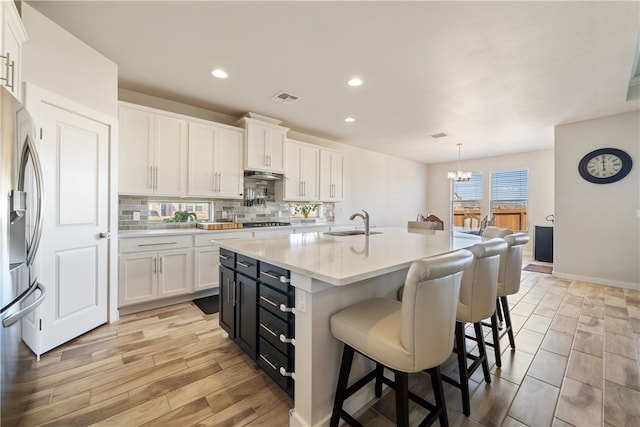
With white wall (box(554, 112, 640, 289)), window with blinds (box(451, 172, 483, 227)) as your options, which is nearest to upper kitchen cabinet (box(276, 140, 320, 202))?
white wall (box(554, 112, 640, 289))

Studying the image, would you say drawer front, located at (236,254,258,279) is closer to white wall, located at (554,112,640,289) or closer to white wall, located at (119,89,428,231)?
white wall, located at (119,89,428,231)

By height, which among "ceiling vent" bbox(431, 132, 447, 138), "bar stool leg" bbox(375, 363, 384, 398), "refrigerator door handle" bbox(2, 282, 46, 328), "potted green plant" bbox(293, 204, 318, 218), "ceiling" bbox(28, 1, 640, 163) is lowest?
"bar stool leg" bbox(375, 363, 384, 398)

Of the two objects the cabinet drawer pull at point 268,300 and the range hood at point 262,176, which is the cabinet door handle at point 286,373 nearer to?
the cabinet drawer pull at point 268,300

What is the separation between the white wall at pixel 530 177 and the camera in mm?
6302

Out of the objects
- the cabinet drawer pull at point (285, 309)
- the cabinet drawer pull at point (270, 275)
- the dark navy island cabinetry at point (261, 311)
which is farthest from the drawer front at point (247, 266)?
the cabinet drawer pull at point (285, 309)

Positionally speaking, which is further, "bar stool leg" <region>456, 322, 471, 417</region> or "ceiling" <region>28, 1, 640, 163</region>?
"ceiling" <region>28, 1, 640, 163</region>

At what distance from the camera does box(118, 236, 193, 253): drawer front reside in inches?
109

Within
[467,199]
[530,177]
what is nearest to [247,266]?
[530,177]

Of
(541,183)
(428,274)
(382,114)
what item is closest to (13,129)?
(428,274)

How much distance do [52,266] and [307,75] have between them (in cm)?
289

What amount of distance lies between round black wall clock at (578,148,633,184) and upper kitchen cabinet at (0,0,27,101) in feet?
21.9

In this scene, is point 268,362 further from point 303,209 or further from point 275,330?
point 303,209

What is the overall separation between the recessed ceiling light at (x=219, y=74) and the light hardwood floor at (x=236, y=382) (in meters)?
2.63

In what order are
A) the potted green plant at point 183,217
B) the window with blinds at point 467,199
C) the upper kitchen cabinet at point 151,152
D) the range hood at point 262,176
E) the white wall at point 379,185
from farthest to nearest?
the window with blinds at point 467,199 < the white wall at point 379,185 < the range hood at point 262,176 < the potted green plant at point 183,217 < the upper kitchen cabinet at point 151,152
